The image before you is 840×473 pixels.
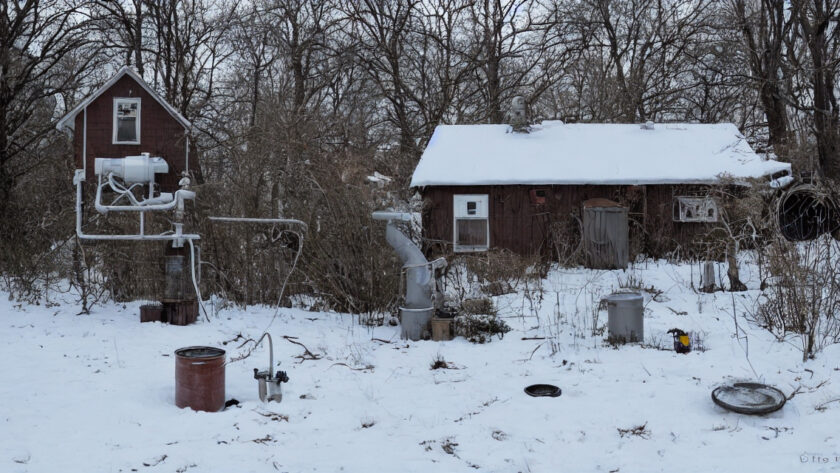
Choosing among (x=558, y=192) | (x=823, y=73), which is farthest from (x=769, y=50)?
(x=558, y=192)

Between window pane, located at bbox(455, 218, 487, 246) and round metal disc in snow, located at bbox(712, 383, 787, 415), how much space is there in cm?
994

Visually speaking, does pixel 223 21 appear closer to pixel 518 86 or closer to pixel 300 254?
pixel 518 86

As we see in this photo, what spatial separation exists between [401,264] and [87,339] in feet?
13.3

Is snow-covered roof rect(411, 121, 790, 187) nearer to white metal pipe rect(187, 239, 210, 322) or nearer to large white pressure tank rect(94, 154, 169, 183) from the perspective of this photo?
large white pressure tank rect(94, 154, 169, 183)

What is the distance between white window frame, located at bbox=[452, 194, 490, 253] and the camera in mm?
15180

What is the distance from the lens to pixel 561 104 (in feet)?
78.0

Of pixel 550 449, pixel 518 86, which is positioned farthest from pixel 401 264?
pixel 518 86

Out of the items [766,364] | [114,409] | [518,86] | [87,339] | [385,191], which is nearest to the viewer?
[114,409]

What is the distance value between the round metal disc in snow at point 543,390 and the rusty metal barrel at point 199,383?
274 cm

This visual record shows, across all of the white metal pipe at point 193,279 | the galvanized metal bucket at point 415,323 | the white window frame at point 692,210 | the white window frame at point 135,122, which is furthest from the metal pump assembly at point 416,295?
the white window frame at point 692,210

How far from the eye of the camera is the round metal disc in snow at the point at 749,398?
4.94m

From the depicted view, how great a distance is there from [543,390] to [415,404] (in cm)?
121

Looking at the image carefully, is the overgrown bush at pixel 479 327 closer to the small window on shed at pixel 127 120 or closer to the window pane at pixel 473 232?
the window pane at pixel 473 232

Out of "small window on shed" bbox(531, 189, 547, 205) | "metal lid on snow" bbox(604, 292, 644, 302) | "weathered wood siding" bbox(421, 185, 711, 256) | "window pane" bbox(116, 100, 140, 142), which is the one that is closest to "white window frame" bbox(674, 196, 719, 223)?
"weathered wood siding" bbox(421, 185, 711, 256)
